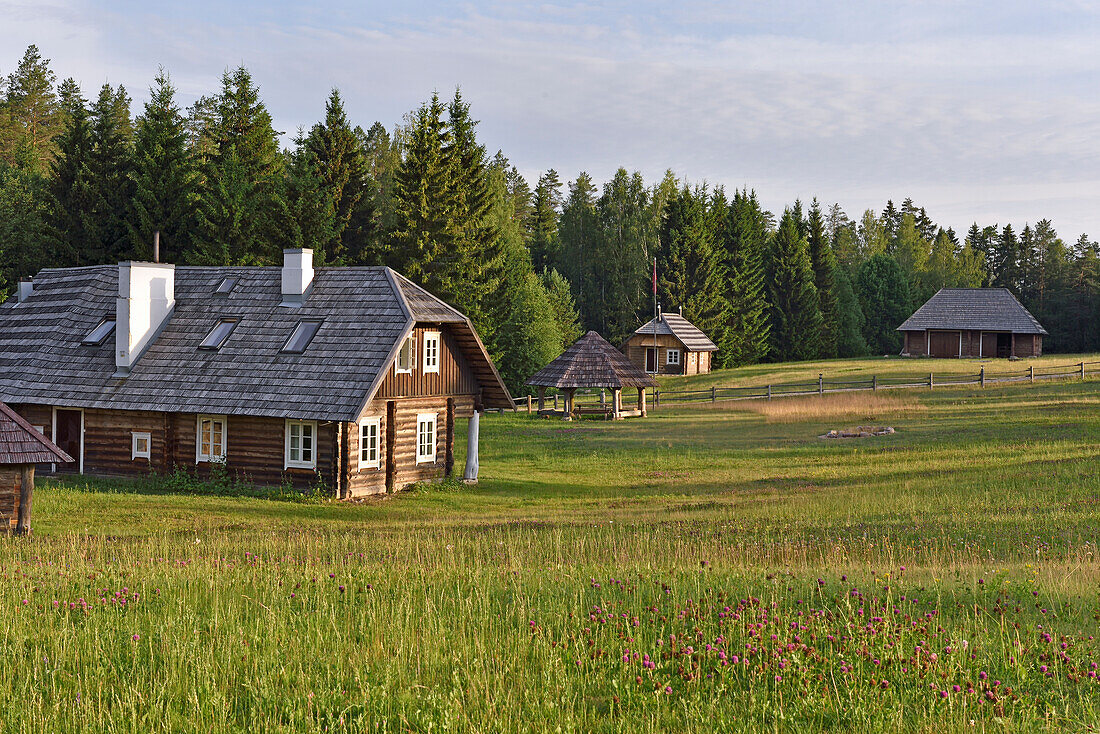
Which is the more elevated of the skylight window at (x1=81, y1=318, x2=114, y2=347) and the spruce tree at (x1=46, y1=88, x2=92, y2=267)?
the spruce tree at (x1=46, y1=88, x2=92, y2=267)

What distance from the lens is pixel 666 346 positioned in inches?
2899

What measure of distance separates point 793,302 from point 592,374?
4391 cm

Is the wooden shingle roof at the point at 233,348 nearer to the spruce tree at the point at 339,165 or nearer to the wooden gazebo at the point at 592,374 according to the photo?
the wooden gazebo at the point at 592,374

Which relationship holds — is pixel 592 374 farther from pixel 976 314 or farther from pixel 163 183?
pixel 976 314

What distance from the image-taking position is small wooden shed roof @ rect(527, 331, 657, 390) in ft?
157

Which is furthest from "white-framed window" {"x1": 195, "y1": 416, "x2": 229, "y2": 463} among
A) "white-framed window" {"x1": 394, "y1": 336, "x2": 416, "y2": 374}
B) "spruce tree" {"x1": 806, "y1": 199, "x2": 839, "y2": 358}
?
"spruce tree" {"x1": 806, "y1": 199, "x2": 839, "y2": 358}

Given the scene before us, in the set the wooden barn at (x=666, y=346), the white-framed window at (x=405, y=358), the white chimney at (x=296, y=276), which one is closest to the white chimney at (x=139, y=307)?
the white chimney at (x=296, y=276)

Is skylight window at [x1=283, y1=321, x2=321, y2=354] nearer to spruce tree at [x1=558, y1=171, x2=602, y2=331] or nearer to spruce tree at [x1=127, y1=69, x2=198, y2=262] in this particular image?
spruce tree at [x1=127, y1=69, x2=198, y2=262]

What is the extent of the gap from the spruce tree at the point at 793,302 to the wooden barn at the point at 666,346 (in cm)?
1403

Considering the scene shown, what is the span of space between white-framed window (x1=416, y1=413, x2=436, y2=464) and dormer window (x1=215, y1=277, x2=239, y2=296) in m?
8.27

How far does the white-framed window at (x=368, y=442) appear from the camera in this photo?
2805cm

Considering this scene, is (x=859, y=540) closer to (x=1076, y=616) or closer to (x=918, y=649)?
(x=1076, y=616)

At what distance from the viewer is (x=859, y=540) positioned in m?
15.4

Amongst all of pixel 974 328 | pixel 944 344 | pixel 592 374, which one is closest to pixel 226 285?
pixel 592 374
